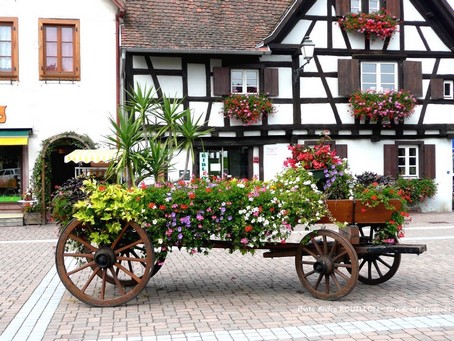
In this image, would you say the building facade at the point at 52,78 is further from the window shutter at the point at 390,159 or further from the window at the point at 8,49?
the window shutter at the point at 390,159

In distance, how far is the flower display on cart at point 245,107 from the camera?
17.4m

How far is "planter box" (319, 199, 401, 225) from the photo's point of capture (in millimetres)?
6680

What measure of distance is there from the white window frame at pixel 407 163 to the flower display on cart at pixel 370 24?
3.78 meters

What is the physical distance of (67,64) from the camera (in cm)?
1742

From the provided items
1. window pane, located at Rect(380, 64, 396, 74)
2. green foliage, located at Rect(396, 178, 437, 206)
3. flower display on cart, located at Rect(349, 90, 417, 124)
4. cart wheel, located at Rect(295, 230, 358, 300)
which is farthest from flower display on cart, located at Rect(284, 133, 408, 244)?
window pane, located at Rect(380, 64, 396, 74)

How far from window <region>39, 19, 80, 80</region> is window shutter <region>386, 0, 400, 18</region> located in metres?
9.81

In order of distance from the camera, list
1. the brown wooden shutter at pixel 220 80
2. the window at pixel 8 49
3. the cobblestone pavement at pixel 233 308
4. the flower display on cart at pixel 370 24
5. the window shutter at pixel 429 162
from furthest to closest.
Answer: the window shutter at pixel 429 162 < the flower display on cart at pixel 370 24 < the brown wooden shutter at pixel 220 80 < the window at pixel 8 49 < the cobblestone pavement at pixel 233 308

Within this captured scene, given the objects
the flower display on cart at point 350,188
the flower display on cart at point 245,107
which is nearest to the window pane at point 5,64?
the flower display on cart at point 245,107

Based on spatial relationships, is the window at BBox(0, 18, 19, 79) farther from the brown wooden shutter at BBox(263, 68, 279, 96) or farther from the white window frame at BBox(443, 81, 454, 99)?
the white window frame at BBox(443, 81, 454, 99)

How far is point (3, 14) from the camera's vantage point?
17.1 m

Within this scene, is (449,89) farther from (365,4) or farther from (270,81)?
(270,81)

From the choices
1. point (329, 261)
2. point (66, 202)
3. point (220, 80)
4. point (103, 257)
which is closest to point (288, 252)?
point (329, 261)

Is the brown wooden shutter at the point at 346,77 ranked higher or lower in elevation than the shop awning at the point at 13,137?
higher

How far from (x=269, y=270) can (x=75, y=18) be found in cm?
1173
